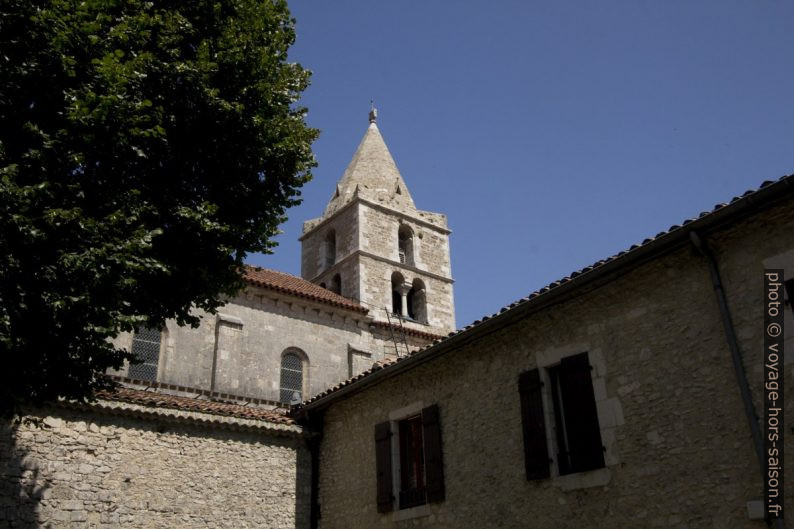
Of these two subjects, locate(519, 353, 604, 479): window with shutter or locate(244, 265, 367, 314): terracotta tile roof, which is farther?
locate(244, 265, 367, 314): terracotta tile roof

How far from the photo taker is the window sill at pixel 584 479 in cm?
889

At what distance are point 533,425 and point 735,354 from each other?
318 cm

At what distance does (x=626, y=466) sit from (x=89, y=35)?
343 inches

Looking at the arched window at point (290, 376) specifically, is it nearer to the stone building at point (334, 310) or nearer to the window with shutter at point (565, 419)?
the stone building at point (334, 310)

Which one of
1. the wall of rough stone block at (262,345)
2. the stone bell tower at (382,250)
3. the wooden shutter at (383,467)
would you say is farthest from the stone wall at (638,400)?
the stone bell tower at (382,250)

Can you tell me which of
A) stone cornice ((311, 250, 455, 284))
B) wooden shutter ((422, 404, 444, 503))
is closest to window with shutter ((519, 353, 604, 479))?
wooden shutter ((422, 404, 444, 503))

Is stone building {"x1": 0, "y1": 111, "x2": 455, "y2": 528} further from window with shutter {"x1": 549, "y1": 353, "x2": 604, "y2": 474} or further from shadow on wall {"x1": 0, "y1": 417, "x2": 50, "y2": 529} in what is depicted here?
window with shutter {"x1": 549, "y1": 353, "x2": 604, "y2": 474}

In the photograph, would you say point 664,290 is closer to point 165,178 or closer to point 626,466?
point 626,466

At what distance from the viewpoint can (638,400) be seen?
8.86 m

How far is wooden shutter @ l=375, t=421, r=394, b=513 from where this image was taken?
1224cm

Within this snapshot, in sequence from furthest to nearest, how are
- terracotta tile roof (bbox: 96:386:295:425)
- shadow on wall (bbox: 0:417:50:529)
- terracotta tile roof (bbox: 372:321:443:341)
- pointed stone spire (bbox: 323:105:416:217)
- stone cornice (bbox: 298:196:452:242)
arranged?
pointed stone spire (bbox: 323:105:416:217)
stone cornice (bbox: 298:196:452:242)
terracotta tile roof (bbox: 372:321:443:341)
terracotta tile roof (bbox: 96:386:295:425)
shadow on wall (bbox: 0:417:50:529)

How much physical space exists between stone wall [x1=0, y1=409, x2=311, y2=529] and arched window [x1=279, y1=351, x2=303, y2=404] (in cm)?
553

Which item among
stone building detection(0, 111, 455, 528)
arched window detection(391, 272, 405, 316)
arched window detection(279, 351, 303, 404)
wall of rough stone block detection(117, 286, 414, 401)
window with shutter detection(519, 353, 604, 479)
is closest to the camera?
window with shutter detection(519, 353, 604, 479)

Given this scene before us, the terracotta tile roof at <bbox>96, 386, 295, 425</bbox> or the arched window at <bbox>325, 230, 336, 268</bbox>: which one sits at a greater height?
the arched window at <bbox>325, 230, 336, 268</bbox>
